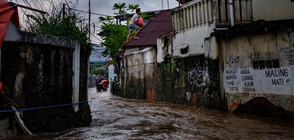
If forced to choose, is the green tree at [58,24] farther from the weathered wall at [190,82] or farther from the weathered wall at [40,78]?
the weathered wall at [190,82]

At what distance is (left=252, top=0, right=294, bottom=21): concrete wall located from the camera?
6859mm

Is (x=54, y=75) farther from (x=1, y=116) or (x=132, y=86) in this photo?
(x=132, y=86)

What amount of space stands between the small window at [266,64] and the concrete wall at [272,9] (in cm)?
155

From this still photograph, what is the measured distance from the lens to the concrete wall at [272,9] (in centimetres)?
686

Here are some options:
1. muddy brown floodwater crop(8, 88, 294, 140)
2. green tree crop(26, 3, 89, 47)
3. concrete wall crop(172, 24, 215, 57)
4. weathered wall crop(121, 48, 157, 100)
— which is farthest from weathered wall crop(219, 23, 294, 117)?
weathered wall crop(121, 48, 157, 100)

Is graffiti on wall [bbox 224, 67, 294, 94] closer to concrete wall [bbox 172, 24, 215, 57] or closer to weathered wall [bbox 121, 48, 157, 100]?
concrete wall [bbox 172, 24, 215, 57]

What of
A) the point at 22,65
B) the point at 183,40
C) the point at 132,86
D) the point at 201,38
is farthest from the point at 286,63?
the point at 132,86

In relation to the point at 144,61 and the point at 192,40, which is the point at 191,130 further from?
the point at 144,61

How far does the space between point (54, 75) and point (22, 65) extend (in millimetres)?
616

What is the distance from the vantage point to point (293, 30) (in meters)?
5.57

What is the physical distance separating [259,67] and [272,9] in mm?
1849

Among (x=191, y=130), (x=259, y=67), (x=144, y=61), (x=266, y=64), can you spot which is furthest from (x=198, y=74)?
(x=144, y=61)

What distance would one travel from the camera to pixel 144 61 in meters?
12.6

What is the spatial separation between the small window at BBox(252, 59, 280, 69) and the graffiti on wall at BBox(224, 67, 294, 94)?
71 millimetres
